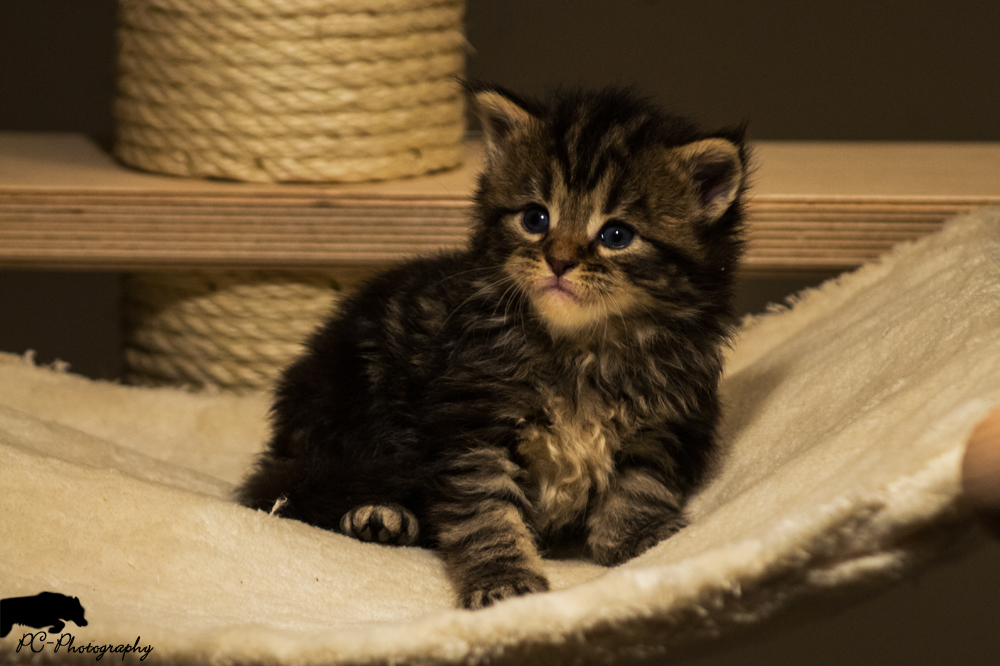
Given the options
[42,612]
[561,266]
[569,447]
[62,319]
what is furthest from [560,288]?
[62,319]

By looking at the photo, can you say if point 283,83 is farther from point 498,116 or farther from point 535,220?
point 535,220

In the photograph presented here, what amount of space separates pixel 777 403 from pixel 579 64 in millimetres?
1748

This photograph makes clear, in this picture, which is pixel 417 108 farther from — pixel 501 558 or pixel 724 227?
pixel 501 558

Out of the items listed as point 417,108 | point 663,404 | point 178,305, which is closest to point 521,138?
point 663,404

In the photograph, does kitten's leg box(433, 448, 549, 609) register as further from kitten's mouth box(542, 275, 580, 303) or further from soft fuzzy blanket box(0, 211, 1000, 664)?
kitten's mouth box(542, 275, 580, 303)

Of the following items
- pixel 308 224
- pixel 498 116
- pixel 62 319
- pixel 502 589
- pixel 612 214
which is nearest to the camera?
pixel 502 589

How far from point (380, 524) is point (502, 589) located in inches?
11.7

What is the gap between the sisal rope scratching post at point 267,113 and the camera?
216 centimetres

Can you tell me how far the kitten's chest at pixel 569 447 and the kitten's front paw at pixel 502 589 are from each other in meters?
0.19

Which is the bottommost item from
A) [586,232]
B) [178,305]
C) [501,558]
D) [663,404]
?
[178,305]

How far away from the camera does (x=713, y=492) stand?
160 centimetres

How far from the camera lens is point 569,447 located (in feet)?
4.90

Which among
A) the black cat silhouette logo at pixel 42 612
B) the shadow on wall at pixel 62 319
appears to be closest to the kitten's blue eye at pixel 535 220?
the black cat silhouette logo at pixel 42 612

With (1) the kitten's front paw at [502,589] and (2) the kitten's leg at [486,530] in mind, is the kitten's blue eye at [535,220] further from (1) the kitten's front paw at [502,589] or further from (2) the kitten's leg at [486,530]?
(1) the kitten's front paw at [502,589]
